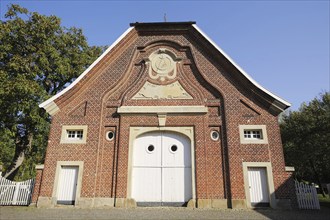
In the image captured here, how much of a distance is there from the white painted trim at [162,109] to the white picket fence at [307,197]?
586cm

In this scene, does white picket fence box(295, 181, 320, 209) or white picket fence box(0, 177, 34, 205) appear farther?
white picket fence box(0, 177, 34, 205)

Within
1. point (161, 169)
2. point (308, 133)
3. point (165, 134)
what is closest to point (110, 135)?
point (165, 134)

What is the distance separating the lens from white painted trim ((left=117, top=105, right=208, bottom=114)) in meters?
13.1

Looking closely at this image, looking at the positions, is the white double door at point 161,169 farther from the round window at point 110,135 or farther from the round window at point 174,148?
the round window at point 110,135

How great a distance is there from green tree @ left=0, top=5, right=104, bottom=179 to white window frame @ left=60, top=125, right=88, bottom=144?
4.93 meters

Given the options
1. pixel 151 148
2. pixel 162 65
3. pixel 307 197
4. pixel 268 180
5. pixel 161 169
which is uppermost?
pixel 162 65

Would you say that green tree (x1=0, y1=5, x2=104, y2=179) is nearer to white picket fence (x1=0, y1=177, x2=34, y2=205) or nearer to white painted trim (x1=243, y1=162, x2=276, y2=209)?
white picket fence (x1=0, y1=177, x2=34, y2=205)

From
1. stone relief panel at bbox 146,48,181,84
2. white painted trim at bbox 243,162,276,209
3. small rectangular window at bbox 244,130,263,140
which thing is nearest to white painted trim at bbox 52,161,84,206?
stone relief panel at bbox 146,48,181,84

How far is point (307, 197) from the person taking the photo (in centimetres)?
A: 1207

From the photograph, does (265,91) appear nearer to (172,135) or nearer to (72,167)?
(172,135)

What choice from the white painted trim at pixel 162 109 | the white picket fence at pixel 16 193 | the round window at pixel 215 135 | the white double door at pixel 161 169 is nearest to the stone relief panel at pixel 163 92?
the white painted trim at pixel 162 109

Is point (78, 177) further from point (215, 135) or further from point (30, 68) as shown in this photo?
point (30, 68)

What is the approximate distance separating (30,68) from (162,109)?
10633 mm

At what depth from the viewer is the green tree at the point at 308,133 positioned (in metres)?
23.6
